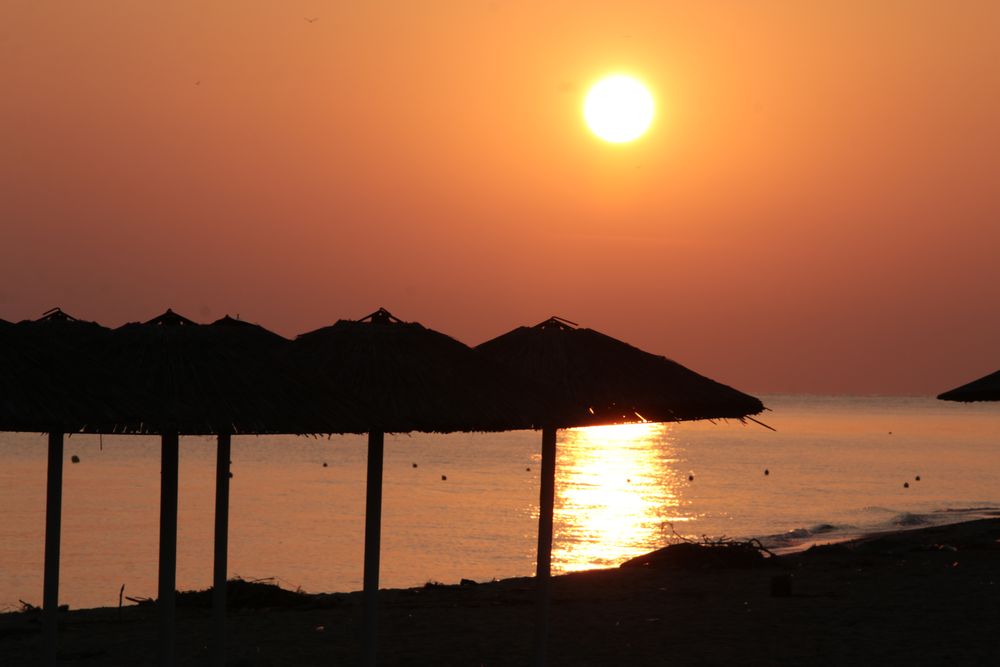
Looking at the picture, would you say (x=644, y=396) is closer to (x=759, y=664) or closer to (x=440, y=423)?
(x=440, y=423)

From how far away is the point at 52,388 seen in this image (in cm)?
886

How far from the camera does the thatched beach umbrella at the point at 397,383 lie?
9.94 m

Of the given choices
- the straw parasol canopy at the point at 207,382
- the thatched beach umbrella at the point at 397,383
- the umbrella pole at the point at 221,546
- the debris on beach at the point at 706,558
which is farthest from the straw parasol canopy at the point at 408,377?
the debris on beach at the point at 706,558

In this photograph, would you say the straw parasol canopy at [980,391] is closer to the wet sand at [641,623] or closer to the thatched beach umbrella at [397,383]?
the wet sand at [641,623]

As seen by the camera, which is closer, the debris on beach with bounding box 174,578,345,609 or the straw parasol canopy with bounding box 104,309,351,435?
the straw parasol canopy with bounding box 104,309,351,435

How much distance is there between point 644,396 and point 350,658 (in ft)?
16.8

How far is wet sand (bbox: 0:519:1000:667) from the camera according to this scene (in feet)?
45.3

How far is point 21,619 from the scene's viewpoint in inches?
705

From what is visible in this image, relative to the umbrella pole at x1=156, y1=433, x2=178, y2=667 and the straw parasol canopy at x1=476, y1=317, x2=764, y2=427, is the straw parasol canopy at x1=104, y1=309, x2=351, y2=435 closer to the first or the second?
the umbrella pole at x1=156, y1=433, x2=178, y2=667

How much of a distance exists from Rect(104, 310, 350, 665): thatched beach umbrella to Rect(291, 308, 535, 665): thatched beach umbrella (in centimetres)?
46

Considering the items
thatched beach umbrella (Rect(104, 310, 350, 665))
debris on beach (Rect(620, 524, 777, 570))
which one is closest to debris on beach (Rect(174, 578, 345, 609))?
debris on beach (Rect(620, 524, 777, 570))

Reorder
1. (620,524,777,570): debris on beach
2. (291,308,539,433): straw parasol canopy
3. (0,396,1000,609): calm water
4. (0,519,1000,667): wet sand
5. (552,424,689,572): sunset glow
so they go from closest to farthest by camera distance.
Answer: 1. (291,308,539,433): straw parasol canopy
2. (0,519,1000,667): wet sand
3. (620,524,777,570): debris on beach
4. (0,396,1000,609): calm water
5. (552,424,689,572): sunset glow

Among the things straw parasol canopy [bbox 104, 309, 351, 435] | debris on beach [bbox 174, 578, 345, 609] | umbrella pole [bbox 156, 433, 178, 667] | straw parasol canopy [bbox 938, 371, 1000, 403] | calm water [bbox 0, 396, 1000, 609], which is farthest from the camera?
calm water [bbox 0, 396, 1000, 609]

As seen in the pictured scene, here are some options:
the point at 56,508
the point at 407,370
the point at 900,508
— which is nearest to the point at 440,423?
the point at 407,370
